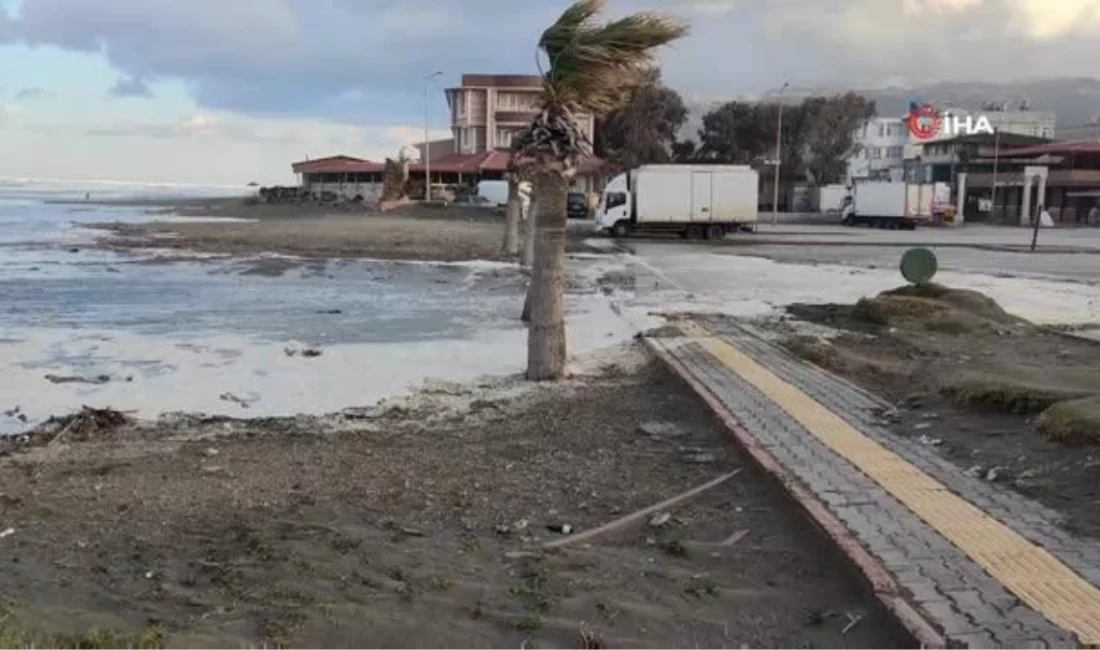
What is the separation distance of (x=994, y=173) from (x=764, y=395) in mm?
90872

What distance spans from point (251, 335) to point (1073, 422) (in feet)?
38.2

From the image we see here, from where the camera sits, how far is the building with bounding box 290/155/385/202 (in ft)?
361

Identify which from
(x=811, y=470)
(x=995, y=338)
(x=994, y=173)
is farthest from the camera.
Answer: (x=994, y=173)

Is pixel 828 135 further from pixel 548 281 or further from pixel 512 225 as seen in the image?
pixel 548 281

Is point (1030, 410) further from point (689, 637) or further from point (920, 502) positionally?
point (689, 637)

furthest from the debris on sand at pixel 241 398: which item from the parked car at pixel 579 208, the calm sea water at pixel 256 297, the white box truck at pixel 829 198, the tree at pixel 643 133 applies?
the white box truck at pixel 829 198

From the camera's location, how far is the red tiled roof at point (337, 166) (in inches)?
4496

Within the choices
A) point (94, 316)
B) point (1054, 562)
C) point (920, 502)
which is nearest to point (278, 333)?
point (94, 316)

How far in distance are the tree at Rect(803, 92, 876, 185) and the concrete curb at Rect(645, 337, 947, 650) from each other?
9508 cm

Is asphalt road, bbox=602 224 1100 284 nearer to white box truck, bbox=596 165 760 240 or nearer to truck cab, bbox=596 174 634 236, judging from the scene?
white box truck, bbox=596 165 760 240

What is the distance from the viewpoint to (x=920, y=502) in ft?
22.6

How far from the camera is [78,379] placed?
504 inches

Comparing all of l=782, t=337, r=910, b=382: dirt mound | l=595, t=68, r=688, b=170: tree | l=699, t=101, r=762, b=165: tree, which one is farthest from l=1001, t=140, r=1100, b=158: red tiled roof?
l=782, t=337, r=910, b=382: dirt mound

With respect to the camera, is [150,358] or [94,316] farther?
[94,316]
